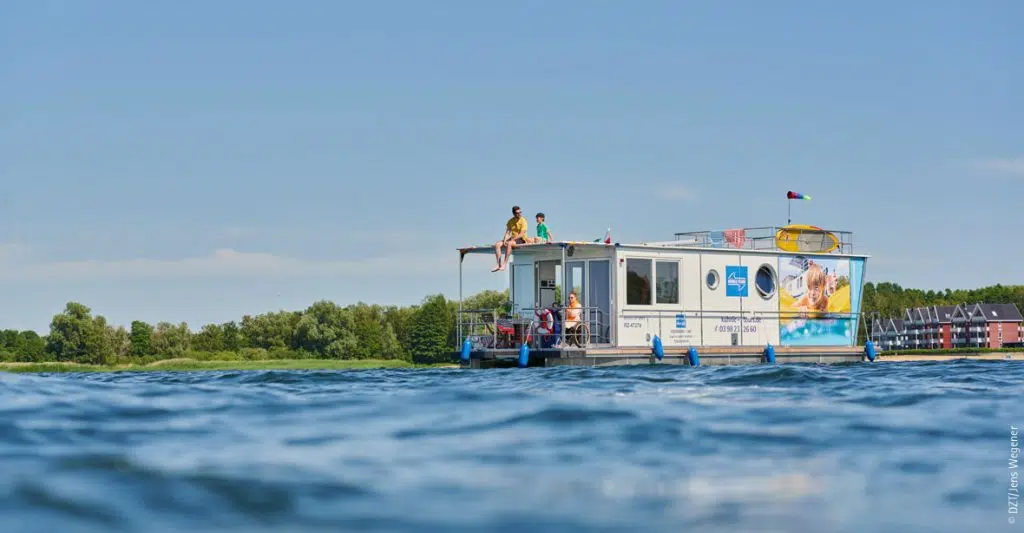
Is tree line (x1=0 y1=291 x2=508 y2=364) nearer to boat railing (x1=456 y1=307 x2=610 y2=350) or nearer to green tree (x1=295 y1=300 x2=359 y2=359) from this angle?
green tree (x1=295 y1=300 x2=359 y2=359)

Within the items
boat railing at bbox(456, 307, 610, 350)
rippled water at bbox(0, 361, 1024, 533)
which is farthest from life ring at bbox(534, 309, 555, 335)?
rippled water at bbox(0, 361, 1024, 533)

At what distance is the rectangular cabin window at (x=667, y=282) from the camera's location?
20281 millimetres

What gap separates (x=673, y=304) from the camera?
20438mm

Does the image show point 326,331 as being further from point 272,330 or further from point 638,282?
point 638,282

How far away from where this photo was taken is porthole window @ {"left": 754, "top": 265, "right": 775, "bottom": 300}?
851 inches

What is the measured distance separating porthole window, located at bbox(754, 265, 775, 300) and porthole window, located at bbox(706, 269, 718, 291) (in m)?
1.07

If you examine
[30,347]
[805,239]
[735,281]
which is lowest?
[30,347]

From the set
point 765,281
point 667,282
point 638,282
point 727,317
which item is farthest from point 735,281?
point 638,282

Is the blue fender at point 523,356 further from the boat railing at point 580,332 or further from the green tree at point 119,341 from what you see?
the green tree at point 119,341

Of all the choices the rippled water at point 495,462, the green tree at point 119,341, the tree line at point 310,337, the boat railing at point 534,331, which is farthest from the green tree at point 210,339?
the rippled water at point 495,462

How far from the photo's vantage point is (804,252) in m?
22.4

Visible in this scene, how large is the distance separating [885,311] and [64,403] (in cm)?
13497

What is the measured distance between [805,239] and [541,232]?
6.32m

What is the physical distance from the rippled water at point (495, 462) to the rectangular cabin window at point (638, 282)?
11.7 metres
